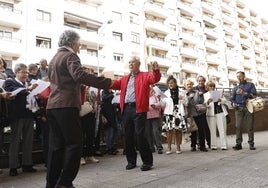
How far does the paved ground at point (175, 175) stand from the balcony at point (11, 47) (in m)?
22.2

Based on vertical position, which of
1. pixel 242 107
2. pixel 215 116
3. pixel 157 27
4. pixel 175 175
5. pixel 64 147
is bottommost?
pixel 175 175

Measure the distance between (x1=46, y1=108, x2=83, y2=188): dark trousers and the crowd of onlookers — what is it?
65.5 inches

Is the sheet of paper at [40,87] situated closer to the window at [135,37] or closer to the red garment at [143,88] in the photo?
the red garment at [143,88]

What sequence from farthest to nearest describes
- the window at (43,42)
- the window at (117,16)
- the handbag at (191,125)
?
A: the window at (117,16), the window at (43,42), the handbag at (191,125)

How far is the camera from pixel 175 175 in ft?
17.1

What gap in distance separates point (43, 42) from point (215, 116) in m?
23.9

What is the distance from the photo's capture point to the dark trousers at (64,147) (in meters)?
4.07

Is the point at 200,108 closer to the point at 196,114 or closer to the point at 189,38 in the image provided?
the point at 196,114

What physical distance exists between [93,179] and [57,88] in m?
1.72

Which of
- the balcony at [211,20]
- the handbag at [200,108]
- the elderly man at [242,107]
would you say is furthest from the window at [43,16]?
the balcony at [211,20]

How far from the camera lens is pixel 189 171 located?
5.54m

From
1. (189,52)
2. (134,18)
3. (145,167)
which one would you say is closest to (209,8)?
(189,52)

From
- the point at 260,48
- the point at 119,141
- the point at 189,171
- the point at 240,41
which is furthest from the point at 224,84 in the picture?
the point at 189,171

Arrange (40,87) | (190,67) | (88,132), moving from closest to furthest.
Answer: (40,87) → (88,132) → (190,67)
